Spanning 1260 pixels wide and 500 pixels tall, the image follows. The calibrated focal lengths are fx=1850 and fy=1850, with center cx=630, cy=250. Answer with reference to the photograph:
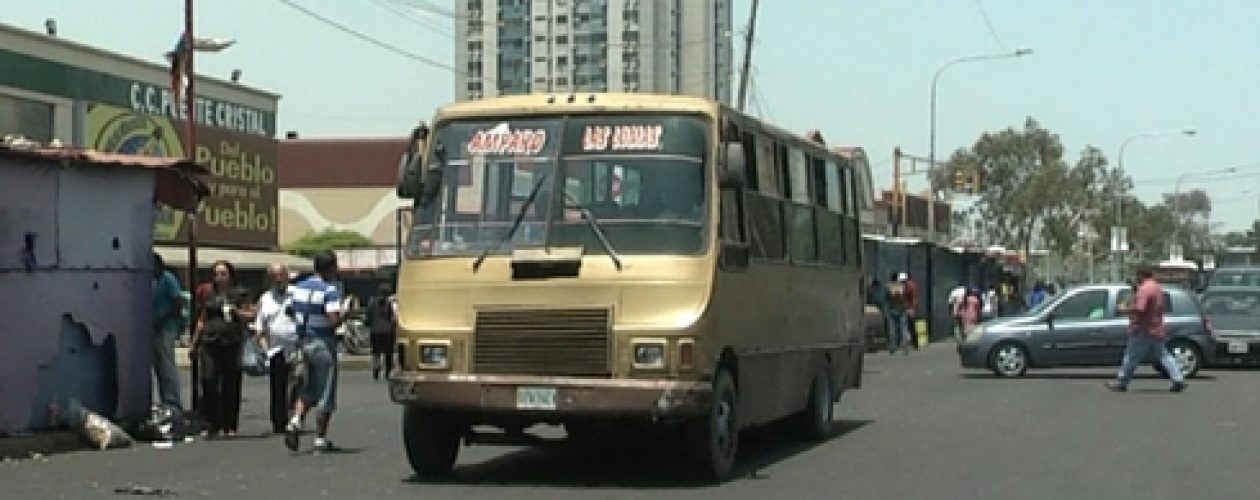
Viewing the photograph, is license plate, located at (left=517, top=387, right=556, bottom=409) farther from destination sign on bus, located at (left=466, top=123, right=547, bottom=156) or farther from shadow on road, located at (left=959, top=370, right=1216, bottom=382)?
shadow on road, located at (left=959, top=370, right=1216, bottom=382)

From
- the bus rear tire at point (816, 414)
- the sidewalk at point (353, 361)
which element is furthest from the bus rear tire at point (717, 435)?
the sidewalk at point (353, 361)

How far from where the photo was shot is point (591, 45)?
48.3 metres

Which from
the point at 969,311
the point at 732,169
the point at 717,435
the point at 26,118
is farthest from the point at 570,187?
the point at 969,311

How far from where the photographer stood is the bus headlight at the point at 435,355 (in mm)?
12633

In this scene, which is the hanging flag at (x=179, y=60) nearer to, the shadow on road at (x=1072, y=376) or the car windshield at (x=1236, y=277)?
the shadow on road at (x=1072, y=376)

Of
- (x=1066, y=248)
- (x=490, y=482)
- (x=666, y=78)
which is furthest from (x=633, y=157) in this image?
(x=1066, y=248)

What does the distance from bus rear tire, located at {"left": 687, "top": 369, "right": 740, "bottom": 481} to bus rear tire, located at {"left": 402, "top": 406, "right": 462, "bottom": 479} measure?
5.91 feet

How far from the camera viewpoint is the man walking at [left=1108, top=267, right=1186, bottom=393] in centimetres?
2309

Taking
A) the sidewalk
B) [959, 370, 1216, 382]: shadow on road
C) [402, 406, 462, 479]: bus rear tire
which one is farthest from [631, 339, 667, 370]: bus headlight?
the sidewalk

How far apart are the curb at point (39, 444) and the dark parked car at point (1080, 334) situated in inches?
623

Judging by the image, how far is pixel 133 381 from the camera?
1681cm

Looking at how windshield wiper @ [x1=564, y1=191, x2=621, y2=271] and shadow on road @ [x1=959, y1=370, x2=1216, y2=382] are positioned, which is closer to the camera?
windshield wiper @ [x1=564, y1=191, x2=621, y2=271]

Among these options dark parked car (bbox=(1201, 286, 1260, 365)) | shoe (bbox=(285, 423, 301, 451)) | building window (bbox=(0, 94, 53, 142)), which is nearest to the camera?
shoe (bbox=(285, 423, 301, 451))

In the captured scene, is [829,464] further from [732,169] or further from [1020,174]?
[1020,174]
